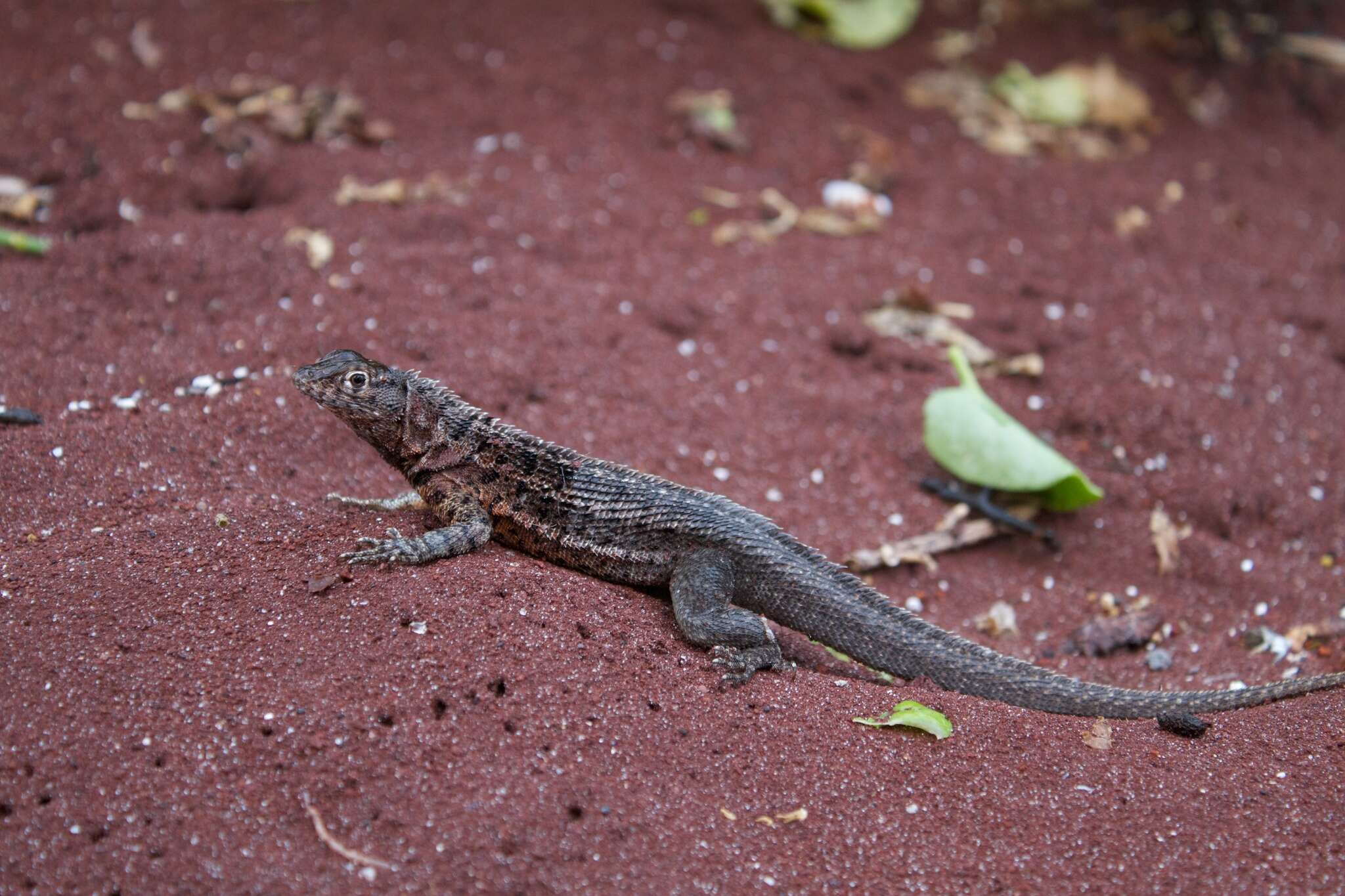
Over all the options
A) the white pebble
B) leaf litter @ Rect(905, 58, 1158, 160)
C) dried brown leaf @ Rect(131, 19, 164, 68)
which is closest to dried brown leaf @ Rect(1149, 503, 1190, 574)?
the white pebble

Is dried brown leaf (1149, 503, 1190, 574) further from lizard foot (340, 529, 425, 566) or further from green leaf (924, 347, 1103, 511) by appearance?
lizard foot (340, 529, 425, 566)

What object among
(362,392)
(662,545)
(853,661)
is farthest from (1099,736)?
(362,392)

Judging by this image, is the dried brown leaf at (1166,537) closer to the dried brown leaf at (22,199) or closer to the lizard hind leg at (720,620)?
the lizard hind leg at (720,620)

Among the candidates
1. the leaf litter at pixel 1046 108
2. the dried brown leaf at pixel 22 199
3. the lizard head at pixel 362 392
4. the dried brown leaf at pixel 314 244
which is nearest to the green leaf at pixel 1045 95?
the leaf litter at pixel 1046 108

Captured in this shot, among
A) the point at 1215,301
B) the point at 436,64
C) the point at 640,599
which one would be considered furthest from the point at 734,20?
the point at 640,599

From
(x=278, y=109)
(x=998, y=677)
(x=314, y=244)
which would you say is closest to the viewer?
(x=998, y=677)

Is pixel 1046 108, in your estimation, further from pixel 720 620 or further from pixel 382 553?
pixel 382 553

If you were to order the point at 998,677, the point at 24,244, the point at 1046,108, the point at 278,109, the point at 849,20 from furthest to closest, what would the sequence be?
the point at 849,20 → the point at 1046,108 → the point at 278,109 → the point at 24,244 → the point at 998,677
